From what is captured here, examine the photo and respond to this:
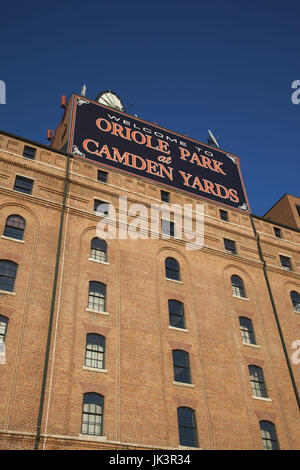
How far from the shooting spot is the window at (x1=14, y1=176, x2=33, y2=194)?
28519 mm

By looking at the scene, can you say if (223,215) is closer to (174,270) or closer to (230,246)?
(230,246)

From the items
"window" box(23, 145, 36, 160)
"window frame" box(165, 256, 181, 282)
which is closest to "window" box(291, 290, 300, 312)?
"window frame" box(165, 256, 181, 282)

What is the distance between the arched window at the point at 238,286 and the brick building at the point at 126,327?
89mm

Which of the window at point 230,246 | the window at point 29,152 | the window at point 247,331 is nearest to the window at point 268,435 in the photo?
the window at point 247,331

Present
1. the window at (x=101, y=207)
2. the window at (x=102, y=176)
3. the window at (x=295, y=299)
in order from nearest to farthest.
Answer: the window at (x=101, y=207), the window at (x=102, y=176), the window at (x=295, y=299)

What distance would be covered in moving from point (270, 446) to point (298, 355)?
24.1 feet

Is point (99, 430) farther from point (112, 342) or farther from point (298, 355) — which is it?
point (298, 355)

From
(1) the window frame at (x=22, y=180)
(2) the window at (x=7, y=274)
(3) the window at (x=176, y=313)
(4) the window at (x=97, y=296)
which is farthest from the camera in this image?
(1) the window frame at (x=22, y=180)

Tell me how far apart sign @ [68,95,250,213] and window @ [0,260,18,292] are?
35.7 ft

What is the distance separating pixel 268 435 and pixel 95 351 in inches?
431

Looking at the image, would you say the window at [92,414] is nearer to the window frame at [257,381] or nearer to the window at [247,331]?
the window frame at [257,381]

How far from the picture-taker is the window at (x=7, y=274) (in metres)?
23.7

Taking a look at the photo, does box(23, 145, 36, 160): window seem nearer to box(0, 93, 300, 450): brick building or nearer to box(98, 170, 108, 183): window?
box(0, 93, 300, 450): brick building

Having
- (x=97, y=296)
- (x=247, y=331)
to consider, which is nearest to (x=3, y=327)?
(x=97, y=296)
